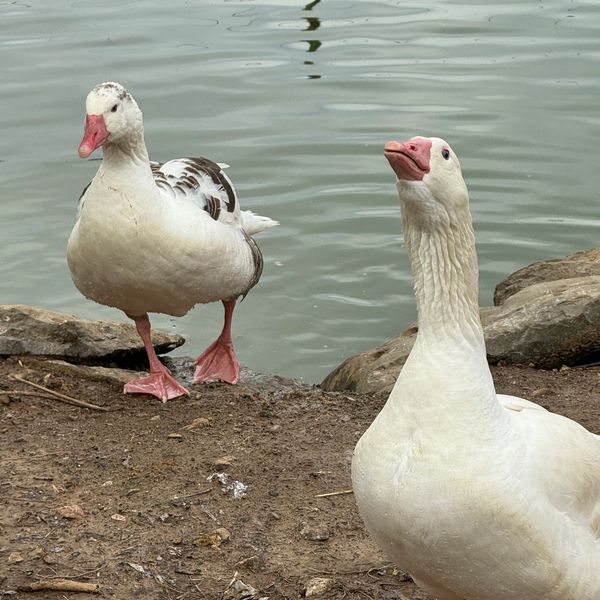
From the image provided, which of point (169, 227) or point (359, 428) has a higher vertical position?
point (169, 227)

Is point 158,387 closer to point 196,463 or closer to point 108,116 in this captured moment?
point 196,463

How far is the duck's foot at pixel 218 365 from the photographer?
8414mm

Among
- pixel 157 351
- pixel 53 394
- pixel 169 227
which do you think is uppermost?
pixel 169 227

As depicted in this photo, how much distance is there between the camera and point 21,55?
1720 cm

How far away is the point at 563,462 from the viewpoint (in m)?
4.34

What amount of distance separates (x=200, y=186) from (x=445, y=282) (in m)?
3.83

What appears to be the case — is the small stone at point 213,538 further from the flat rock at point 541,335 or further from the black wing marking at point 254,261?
the black wing marking at point 254,261

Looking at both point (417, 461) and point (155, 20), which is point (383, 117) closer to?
point (155, 20)

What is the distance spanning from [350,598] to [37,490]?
1764 millimetres

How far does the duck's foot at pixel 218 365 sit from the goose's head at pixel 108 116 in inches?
73.6

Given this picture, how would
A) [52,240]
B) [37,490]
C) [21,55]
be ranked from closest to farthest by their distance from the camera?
[37,490], [52,240], [21,55]

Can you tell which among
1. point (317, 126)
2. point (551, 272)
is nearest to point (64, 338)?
point (551, 272)

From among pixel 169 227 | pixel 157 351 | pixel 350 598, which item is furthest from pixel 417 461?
pixel 157 351

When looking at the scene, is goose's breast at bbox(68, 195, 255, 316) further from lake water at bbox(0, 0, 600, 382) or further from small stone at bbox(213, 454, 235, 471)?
lake water at bbox(0, 0, 600, 382)
